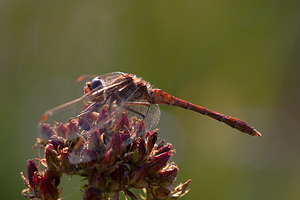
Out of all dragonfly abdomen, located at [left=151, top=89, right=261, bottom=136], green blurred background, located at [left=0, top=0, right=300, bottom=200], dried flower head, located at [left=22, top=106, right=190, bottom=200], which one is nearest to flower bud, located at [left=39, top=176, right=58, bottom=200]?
dried flower head, located at [left=22, top=106, right=190, bottom=200]

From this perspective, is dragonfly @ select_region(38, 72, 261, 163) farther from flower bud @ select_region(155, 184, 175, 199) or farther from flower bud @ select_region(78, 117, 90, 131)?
flower bud @ select_region(155, 184, 175, 199)

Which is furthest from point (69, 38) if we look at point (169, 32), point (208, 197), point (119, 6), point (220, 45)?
point (208, 197)

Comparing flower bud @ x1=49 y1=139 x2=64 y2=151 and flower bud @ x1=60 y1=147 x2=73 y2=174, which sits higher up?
flower bud @ x1=49 y1=139 x2=64 y2=151

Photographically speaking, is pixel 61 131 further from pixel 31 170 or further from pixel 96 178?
pixel 96 178

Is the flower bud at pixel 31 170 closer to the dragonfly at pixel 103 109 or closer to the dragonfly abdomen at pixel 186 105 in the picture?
the dragonfly at pixel 103 109

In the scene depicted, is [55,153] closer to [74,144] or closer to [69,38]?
[74,144]

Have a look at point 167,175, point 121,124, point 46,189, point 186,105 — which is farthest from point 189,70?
point 46,189
